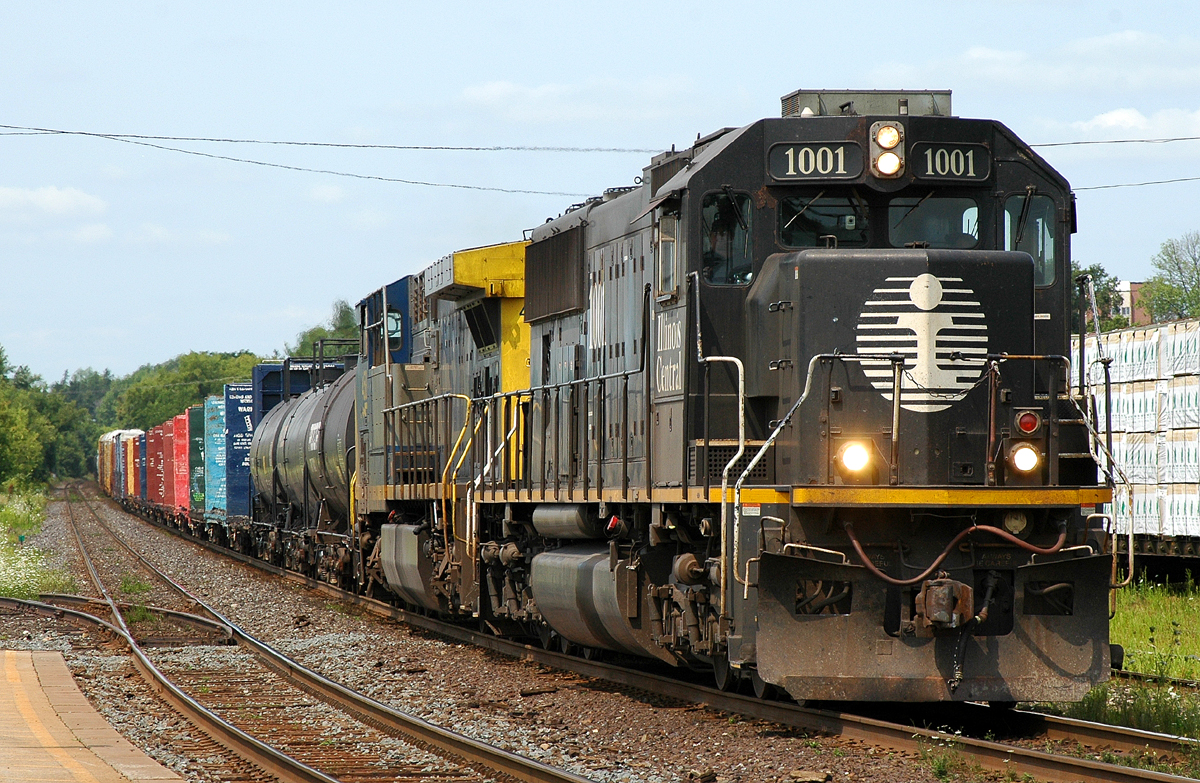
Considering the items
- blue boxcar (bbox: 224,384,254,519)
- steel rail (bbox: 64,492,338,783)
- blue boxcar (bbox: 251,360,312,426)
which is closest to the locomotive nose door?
steel rail (bbox: 64,492,338,783)

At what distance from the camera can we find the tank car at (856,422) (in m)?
8.02

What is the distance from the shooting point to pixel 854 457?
8.07 meters

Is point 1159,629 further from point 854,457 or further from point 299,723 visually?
point 299,723

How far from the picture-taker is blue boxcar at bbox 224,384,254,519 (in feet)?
101

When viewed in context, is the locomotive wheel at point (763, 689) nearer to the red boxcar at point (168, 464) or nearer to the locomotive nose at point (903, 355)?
the locomotive nose at point (903, 355)

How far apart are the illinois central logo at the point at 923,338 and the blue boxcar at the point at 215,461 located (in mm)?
25397

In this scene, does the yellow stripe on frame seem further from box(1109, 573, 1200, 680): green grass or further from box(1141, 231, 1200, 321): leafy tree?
box(1141, 231, 1200, 321): leafy tree

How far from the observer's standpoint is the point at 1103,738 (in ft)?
26.4

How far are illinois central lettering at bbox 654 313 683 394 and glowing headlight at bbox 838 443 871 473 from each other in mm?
1370

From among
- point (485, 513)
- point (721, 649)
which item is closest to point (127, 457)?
point (485, 513)

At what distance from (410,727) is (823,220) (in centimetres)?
430

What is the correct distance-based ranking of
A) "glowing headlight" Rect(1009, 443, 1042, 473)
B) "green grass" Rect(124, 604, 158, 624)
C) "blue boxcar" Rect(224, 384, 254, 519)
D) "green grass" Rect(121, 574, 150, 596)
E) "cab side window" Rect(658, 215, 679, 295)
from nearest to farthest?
"glowing headlight" Rect(1009, 443, 1042, 473)
"cab side window" Rect(658, 215, 679, 295)
"green grass" Rect(124, 604, 158, 624)
"green grass" Rect(121, 574, 150, 596)
"blue boxcar" Rect(224, 384, 254, 519)

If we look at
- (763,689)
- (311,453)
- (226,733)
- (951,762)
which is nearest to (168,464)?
(311,453)

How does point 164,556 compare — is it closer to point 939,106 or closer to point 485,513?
point 485,513
